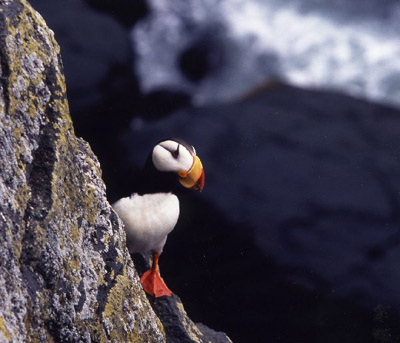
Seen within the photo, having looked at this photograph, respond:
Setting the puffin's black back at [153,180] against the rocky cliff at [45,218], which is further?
the puffin's black back at [153,180]

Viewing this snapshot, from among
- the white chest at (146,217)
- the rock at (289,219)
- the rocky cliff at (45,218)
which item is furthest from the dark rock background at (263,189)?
the rocky cliff at (45,218)

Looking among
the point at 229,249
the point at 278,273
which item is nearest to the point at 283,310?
the point at 278,273

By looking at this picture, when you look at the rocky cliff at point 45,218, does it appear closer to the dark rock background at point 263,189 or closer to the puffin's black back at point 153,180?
the puffin's black back at point 153,180

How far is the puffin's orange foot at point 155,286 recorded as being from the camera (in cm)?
226

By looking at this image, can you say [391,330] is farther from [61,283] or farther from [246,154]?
[61,283]

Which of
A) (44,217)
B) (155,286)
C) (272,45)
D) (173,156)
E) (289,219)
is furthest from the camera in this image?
(272,45)

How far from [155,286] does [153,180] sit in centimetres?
38

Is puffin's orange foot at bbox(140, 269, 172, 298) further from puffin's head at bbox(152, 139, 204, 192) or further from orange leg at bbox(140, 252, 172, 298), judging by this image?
puffin's head at bbox(152, 139, 204, 192)

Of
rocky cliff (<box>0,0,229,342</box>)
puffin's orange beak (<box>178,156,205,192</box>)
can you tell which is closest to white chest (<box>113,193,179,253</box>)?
puffin's orange beak (<box>178,156,205,192</box>)

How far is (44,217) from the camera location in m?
1.31

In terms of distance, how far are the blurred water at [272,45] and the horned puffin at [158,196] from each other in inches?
92.0

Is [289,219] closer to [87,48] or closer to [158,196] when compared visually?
[87,48]

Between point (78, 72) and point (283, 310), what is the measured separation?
1985 millimetres

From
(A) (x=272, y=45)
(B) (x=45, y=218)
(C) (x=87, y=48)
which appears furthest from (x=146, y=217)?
(A) (x=272, y=45)
